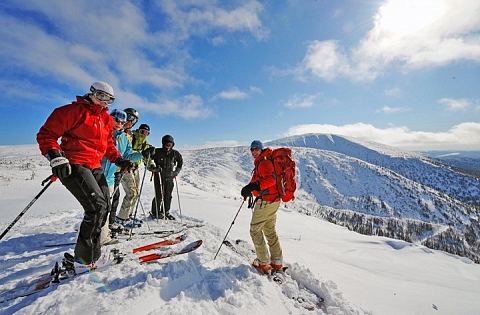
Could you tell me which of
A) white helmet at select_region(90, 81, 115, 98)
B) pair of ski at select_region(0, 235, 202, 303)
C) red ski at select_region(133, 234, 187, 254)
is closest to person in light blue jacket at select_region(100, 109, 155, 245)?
red ski at select_region(133, 234, 187, 254)

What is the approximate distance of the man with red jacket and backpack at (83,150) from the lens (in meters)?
2.92

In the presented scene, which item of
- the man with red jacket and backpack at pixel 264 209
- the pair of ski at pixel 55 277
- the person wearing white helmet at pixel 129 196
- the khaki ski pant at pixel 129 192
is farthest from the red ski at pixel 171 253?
the khaki ski pant at pixel 129 192

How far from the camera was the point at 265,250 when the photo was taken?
4.28m

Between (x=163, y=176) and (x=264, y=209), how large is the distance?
14.0ft

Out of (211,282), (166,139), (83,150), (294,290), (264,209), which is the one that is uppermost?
(166,139)

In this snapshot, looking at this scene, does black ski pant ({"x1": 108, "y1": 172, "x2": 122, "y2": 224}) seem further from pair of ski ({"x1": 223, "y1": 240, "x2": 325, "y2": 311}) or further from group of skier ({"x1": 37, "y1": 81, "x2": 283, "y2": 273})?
pair of ski ({"x1": 223, "y1": 240, "x2": 325, "y2": 311})

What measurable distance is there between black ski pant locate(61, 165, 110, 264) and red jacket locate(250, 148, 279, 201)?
2500mm

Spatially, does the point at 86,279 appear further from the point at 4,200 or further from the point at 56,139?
the point at 4,200

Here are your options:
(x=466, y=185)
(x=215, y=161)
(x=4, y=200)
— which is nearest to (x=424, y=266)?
(x=4, y=200)

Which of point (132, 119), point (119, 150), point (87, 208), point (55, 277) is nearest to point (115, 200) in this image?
point (119, 150)

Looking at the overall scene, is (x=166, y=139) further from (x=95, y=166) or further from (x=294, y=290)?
(x=294, y=290)

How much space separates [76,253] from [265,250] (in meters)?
2.93

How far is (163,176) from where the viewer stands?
24.4 ft

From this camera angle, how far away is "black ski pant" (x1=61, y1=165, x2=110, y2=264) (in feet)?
10.3
